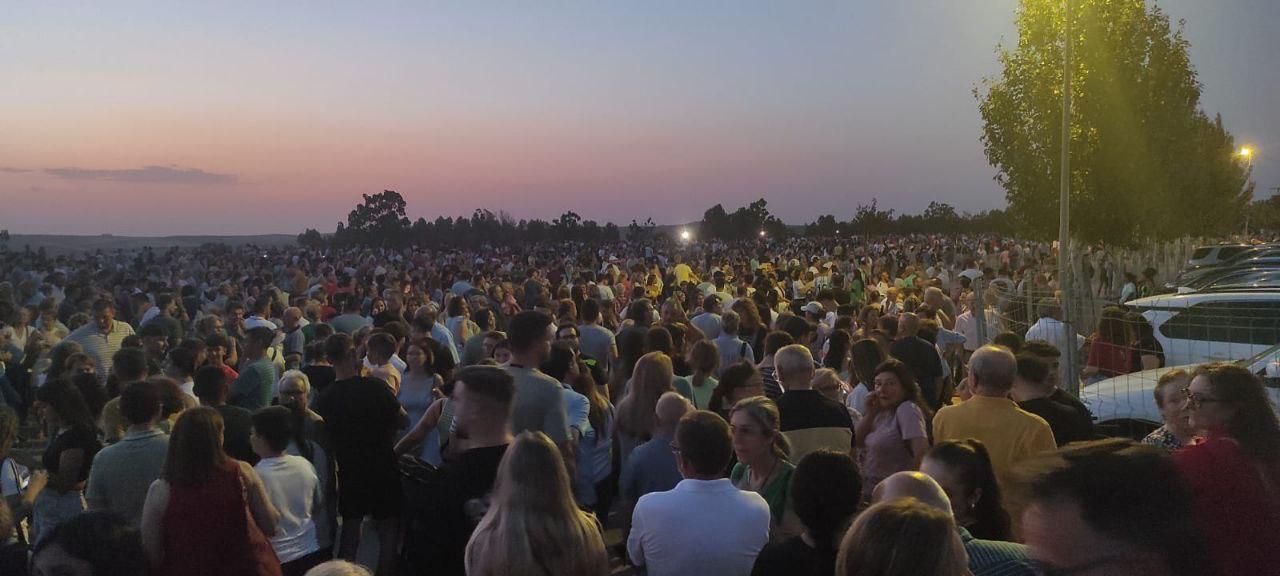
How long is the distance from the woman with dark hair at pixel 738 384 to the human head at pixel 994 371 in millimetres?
1352

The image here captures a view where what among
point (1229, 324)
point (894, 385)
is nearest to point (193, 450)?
point (894, 385)

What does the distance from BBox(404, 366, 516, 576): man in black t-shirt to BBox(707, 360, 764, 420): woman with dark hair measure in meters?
2.11

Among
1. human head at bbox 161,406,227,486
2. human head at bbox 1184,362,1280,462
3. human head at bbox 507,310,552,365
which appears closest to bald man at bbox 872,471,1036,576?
human head at bbox 1184,362,1280,462

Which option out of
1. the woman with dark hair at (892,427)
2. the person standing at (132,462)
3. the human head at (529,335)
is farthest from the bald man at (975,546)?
the person standing at (132,462)

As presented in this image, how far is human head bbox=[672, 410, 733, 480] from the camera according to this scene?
3.56m

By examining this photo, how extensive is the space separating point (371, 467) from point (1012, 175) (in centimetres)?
1907

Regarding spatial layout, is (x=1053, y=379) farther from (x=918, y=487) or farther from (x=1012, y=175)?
(x=1012, y=175)

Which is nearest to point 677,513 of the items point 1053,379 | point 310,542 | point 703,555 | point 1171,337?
point 703,555

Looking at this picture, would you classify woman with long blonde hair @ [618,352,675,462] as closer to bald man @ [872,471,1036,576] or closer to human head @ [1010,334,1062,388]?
human head @ [1010,334,1062,388]

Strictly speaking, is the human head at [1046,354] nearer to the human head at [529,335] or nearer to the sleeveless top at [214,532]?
the human head at [529,335]

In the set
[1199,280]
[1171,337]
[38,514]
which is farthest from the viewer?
[1199,280]

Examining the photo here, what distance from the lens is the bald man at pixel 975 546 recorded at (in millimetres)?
2910

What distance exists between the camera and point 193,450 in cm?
367

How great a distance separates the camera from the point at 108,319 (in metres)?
8.73
